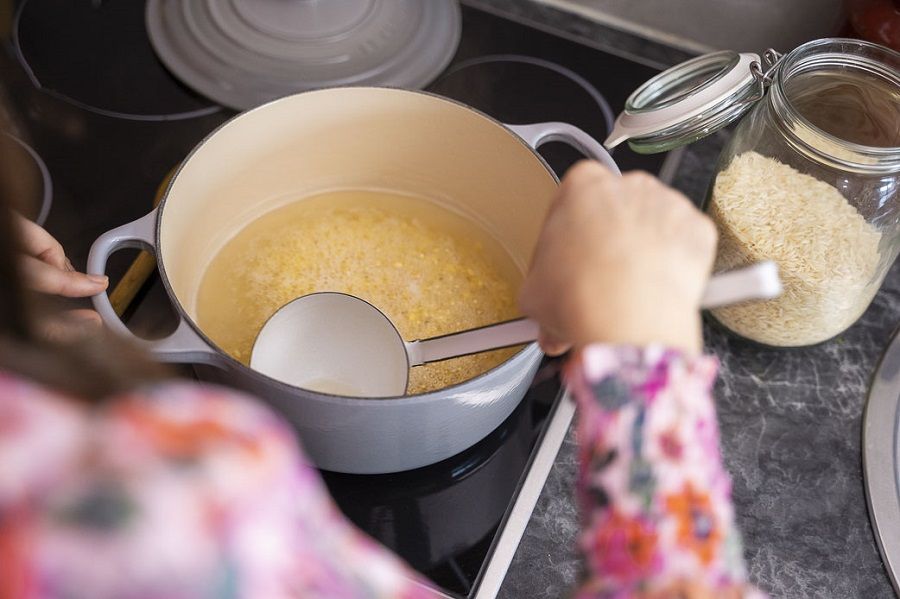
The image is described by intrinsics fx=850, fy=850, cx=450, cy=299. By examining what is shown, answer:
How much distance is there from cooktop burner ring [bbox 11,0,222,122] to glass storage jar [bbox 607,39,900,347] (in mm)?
402

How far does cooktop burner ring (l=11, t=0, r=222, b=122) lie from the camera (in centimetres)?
79

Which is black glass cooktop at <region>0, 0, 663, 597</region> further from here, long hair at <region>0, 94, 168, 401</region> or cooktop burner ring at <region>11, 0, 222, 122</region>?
long hair at <region>0, 94, 168, 401</region>

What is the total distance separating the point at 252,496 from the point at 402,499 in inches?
13.8

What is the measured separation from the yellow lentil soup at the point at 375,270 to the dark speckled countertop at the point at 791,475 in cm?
14

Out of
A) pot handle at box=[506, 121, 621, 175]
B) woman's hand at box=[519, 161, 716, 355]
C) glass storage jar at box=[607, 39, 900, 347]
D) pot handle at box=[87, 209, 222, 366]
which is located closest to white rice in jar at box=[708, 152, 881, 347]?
glass storage jar at box=[607, 39, 900, 347]

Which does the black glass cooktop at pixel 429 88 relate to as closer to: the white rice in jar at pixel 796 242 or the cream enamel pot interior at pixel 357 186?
the cream enamel pot interior at pixel 357 186

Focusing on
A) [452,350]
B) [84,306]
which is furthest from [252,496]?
[84,306]

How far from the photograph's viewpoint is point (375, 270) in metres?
0.72

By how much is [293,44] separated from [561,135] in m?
0.31

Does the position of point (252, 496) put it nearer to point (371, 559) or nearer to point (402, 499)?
point (371, 559)

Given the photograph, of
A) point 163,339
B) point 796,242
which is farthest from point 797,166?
point 163,339

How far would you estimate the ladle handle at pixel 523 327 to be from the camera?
1.20 ft

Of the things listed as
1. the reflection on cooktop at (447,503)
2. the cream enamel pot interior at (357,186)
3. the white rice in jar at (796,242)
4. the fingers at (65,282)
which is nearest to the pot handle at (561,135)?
the cream enamel pot interior at (357,186)

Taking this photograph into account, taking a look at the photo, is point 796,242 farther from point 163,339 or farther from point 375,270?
point 163,339
